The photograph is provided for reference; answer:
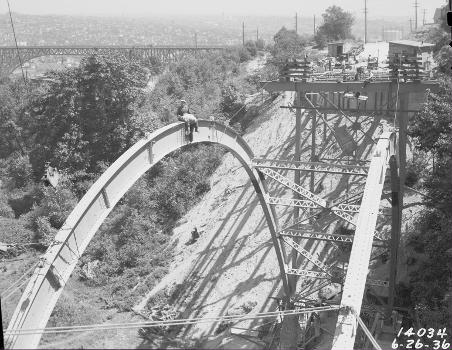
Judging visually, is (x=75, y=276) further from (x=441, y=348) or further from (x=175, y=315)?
(x=441, y=348)

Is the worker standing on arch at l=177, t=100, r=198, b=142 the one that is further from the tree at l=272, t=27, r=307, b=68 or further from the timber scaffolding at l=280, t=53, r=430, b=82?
the tree at l=272, t=27, r=307, b=68

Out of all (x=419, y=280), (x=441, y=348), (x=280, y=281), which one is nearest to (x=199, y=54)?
(x=280, y=281)

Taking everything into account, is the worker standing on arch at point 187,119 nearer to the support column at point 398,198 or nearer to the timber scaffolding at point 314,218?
the timber scaffolding at point 314,218

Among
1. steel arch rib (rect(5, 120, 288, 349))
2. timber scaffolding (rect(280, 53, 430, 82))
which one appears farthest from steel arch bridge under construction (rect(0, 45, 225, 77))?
steel arch rib (rect(5, 120, 288, 349))

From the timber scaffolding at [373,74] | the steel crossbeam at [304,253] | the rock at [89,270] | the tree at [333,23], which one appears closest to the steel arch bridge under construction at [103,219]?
the steel crossbeam at [304,253]

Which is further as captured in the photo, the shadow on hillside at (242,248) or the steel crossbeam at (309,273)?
the shadow on hillside at (242,248)

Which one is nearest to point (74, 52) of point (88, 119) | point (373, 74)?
point (88, 119)

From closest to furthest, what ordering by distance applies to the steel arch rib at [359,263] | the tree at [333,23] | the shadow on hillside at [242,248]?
the steel arch rib at [359,263] → the shadow on hillside at [242,248] → the tree at [333,23]
